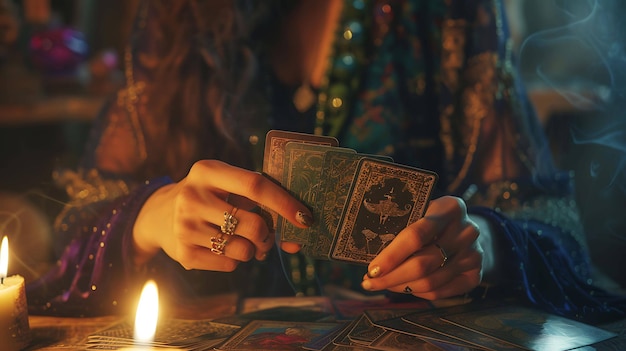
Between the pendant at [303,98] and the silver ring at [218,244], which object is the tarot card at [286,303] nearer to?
the silver ring at [218,244]

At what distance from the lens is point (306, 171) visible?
3.22ft

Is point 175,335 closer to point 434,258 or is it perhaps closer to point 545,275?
point 434,258

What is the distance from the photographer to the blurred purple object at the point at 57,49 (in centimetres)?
310

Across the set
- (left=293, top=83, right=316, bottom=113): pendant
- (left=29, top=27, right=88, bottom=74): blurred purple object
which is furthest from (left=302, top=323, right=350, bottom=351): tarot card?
(left=29, top=27, right=88, bottom=74): blurred purple object

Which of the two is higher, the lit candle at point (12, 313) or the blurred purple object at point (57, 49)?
the blurred purple object at point (57, 49)

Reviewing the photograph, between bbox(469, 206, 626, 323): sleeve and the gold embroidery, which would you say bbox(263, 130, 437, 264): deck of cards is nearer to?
bbox(469, 206, 626, 323): sleeve

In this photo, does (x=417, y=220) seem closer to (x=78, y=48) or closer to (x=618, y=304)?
(x=618, y=304)

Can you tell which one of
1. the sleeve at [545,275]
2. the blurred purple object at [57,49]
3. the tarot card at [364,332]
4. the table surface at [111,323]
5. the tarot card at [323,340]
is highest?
the blurred purple object at [57,49]

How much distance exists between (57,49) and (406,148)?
2.12m

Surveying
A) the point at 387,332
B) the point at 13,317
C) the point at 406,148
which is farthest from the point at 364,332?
the point at 406,148

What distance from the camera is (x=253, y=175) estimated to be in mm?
972

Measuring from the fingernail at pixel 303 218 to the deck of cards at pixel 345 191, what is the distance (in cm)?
2

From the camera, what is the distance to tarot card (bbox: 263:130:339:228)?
3.27 feet

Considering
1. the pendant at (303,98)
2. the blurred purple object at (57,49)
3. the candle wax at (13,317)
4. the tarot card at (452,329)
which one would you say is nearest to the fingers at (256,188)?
the tarot card at (452,329)
